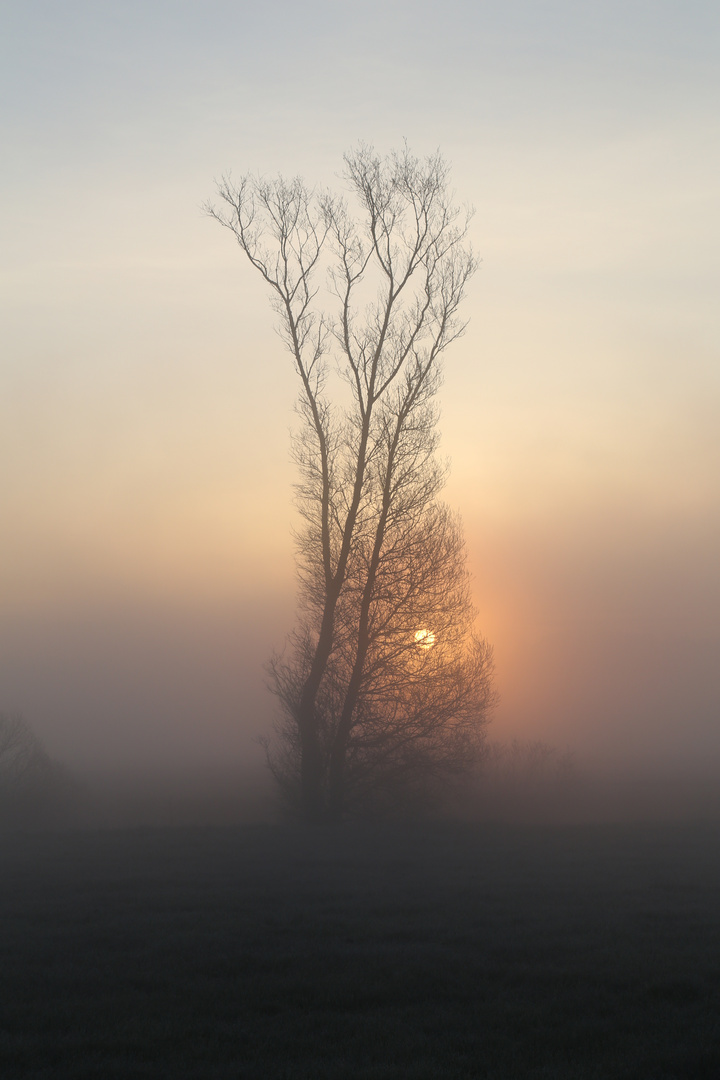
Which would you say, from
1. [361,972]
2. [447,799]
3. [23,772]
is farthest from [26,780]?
[361,972]

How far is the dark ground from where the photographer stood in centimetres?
519

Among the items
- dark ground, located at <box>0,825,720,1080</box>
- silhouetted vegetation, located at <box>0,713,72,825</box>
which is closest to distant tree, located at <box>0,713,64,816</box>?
silhouetted vegetation, located at <box>0,713,72,825</box>

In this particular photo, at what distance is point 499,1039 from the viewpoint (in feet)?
18.0

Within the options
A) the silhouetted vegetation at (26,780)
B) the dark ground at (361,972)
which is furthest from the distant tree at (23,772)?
the dark ground at (361,972)

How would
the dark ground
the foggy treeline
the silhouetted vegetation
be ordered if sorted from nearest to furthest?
the dark ground < the foggy treeline < the silhouetted vegetation

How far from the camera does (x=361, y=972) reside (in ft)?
22.9

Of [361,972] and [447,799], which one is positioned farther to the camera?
[447,799]

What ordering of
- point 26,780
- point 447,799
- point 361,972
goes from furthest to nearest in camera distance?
point 26,780 < point 447,799 < point 361,972

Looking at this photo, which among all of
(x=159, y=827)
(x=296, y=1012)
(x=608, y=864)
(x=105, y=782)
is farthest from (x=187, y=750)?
(x=296, y=1012)

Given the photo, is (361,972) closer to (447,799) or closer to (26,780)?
(447,799)

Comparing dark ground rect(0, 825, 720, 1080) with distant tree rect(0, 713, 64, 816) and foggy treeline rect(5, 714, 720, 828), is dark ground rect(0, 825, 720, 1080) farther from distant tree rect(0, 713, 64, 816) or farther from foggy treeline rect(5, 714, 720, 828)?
distant tree rect(0, 713, 64, 816)

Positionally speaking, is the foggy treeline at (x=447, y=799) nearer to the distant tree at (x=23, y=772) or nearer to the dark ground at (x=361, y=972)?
the distant tree at (x=23, y=772)

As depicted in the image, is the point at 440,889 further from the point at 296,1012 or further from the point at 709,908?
the point at 296,1012

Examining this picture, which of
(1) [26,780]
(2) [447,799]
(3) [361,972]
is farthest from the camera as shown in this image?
(1) [26,780]
